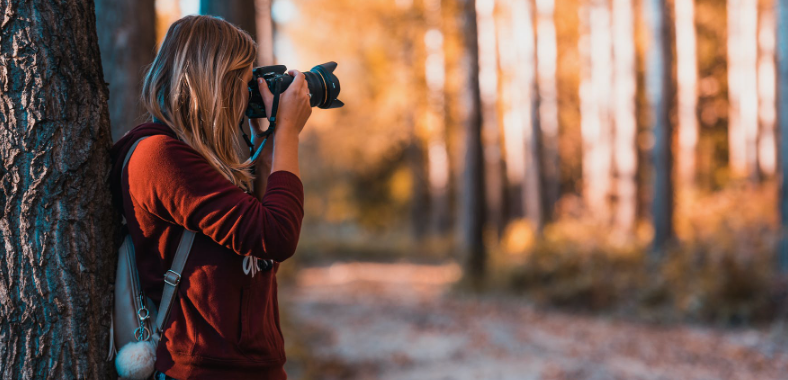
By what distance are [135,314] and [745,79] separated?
22100 millimetres

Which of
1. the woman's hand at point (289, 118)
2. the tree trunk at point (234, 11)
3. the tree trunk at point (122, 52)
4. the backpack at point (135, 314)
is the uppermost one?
the tree trunk at point (234, 11)

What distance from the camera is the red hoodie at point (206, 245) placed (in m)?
1.69

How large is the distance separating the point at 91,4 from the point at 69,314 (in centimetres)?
91

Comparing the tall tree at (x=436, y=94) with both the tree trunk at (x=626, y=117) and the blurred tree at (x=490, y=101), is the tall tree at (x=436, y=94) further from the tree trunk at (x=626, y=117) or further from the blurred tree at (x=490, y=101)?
the tree trunk at (x=626, y=117)

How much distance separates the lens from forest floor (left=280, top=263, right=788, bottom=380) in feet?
20.1

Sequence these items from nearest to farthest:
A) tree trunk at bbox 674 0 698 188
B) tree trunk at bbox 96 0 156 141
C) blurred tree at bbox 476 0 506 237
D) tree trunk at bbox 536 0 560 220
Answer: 1. tree trunk at bbox 96 0 156 141
2. blurred tree at bbox 476 0 506 237
3. tree trunk at bbox 674 0 698 188
4. tree trunk at bbox 536 0 560 220

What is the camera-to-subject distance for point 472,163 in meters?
11.6

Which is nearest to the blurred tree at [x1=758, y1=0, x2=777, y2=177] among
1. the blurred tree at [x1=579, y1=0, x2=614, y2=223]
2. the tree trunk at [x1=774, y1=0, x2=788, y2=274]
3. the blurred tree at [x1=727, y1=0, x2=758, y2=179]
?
the blurred tree at [x1=727, y1=0, x2=758, y2=179]

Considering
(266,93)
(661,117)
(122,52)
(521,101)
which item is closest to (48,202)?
(266,93)

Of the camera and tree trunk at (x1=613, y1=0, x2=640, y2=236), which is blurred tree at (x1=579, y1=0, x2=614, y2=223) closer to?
tree trunk at (x1=613, y1=0, x2=640, y2=236)

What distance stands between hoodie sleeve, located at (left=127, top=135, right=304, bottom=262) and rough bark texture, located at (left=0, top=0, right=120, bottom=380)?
0.23m

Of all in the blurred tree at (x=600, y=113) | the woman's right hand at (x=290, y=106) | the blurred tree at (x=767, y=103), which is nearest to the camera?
the woman's right hand at (x=290, y=106)

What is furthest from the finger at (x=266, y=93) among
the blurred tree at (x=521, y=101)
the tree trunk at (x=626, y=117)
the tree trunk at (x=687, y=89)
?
the tree trunk at (x=687, y=89)

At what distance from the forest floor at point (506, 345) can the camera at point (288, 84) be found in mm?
4070
